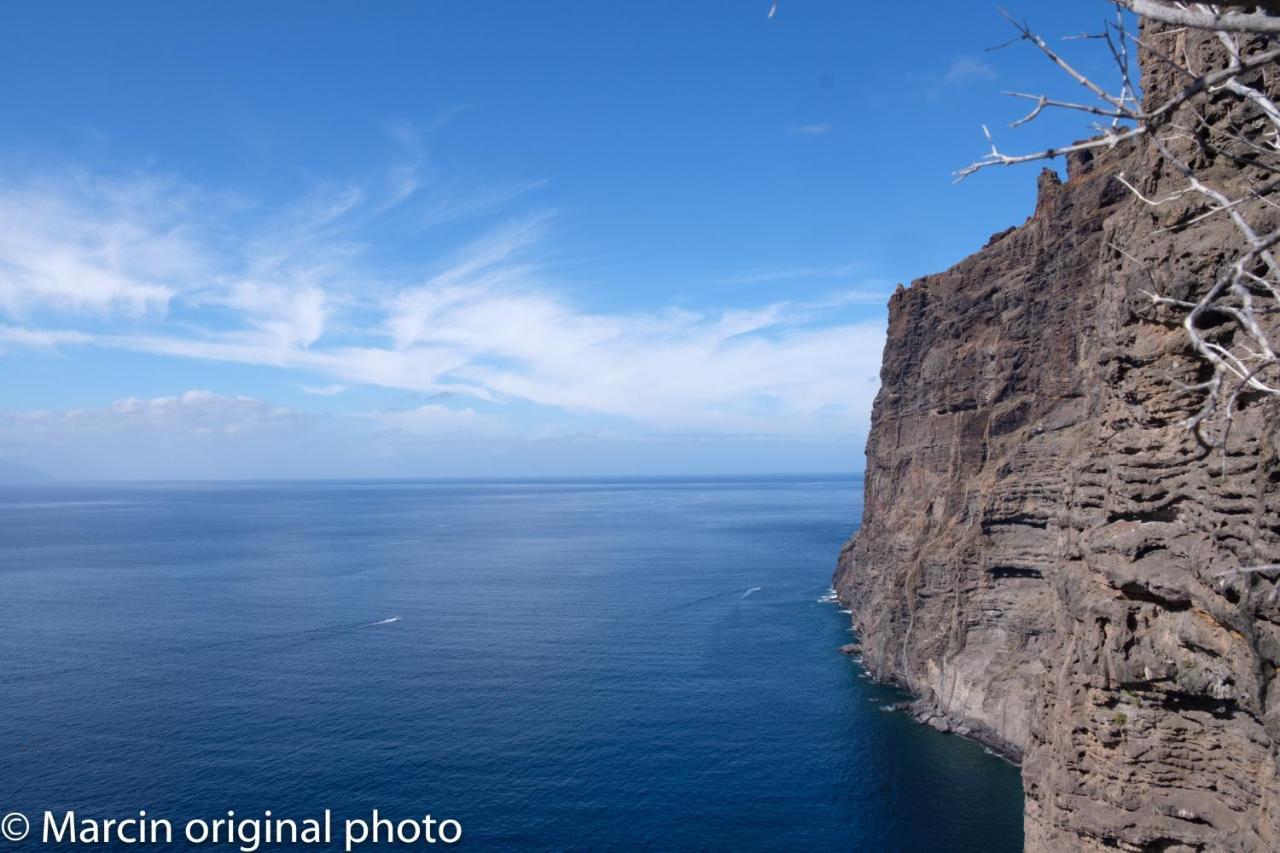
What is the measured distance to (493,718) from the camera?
62.0m

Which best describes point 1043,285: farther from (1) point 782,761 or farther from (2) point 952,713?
(1) point 782,761

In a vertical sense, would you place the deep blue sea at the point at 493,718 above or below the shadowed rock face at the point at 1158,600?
below

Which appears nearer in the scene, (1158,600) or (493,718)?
(1158,600)

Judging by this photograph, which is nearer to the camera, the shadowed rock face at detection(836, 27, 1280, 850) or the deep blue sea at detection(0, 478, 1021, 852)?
the shadowed rock face at detection(836, 27, 1280, 850)

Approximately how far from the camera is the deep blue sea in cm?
4762

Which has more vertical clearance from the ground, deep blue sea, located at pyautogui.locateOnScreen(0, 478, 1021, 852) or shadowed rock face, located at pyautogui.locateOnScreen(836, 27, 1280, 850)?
shadowed rock face, located at pyautogui.locateOnScreen(836, 27, 1280, 850)

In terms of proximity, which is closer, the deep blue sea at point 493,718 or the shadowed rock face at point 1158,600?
the shadowed rock face at point 1158,600

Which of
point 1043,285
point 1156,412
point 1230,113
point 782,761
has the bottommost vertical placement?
point 782,761

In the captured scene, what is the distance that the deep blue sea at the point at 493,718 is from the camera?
4762 cm

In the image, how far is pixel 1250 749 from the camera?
18.2 m

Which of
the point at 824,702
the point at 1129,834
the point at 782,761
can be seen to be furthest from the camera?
the point at 824,702

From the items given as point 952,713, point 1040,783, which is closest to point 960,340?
point 952,713

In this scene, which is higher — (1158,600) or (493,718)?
(1158,600)

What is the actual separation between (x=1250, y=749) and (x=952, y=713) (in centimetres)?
4616
